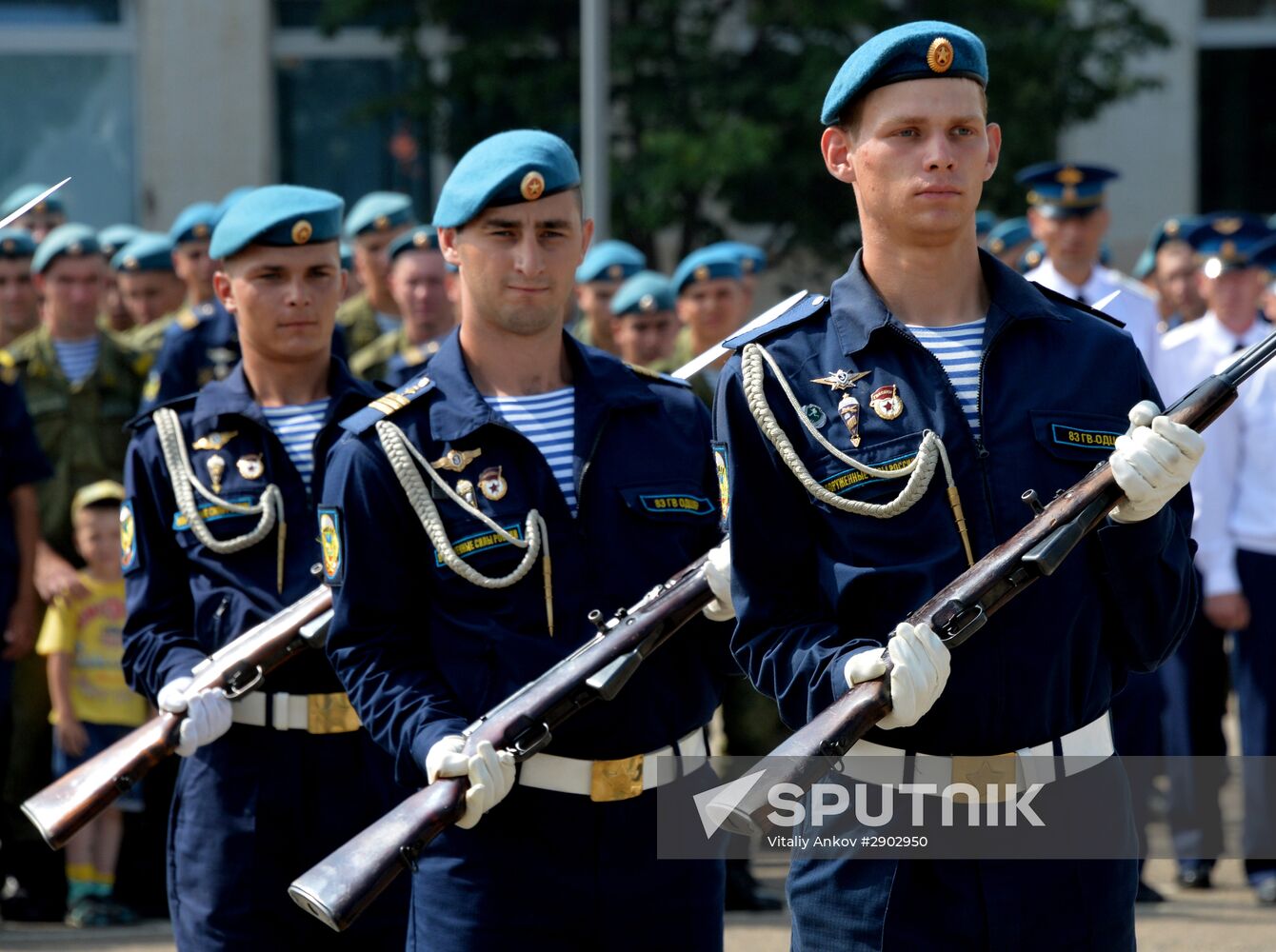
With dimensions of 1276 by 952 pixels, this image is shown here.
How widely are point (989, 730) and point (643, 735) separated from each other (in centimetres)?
89

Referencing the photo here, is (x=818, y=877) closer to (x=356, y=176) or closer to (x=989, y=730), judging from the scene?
(x=989, y=730)

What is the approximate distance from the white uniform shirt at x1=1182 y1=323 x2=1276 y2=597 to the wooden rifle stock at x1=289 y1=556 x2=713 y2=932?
412cm

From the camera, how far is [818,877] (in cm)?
349

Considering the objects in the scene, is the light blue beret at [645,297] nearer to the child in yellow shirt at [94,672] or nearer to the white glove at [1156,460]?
the child in yellow shirt at [94,672]

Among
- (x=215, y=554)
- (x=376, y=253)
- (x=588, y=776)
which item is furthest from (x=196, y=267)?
(x=588, y=776)

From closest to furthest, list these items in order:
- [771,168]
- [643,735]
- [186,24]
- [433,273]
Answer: [643,735]
[433,273]
[771,168]
[186,24]

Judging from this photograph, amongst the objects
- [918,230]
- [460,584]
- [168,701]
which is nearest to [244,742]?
[168,701]

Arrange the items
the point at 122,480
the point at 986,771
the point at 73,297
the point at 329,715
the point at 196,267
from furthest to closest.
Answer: the point at 196,267 → the point at 73,297 → the point at 122,480 → the point at 329,715 → the point at 986,771

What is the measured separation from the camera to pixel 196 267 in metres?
8.80

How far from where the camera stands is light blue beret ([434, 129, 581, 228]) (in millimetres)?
4203

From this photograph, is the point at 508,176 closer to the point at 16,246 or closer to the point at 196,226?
the point at 16,246

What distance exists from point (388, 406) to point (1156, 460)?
162 centimetres

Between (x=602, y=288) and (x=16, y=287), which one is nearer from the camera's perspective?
(x=16, y=287)

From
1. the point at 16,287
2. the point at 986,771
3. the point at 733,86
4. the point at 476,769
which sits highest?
the point at 733,86
